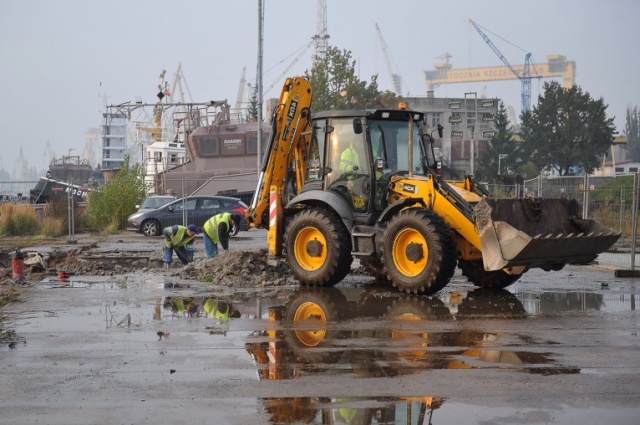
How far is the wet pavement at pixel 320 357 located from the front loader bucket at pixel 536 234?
27.2 inches

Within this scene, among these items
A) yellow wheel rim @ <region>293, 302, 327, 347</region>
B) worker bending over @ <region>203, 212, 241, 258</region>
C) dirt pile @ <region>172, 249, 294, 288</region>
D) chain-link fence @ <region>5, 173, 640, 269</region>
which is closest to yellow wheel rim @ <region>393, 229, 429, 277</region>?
yellow wheel rim @ <region>293, 302, 327, 347</region>

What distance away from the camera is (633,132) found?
156 meters

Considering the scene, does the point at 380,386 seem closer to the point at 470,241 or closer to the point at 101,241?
the point at 470,241

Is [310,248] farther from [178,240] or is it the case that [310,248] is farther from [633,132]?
[633,132]

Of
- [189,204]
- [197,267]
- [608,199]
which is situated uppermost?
[608,199]

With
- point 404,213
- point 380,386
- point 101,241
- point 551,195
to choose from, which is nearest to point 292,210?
point 404,213

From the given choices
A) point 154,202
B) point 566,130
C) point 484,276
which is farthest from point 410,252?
point 566,130

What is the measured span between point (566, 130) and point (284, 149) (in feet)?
200

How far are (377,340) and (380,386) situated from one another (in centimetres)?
248

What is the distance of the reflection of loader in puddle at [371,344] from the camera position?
24.9 feet

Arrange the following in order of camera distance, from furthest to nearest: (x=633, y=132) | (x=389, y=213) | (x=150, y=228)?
(x=633, y=132), (x=150, y=228), (x=389, y=213)

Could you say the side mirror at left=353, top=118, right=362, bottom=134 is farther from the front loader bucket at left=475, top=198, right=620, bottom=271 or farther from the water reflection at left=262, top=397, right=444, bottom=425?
the water reflection at left=262, top=397, right=444, bottom=425

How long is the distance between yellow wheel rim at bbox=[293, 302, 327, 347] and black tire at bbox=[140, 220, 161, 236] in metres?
19.3

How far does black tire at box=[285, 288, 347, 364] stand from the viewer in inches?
391
